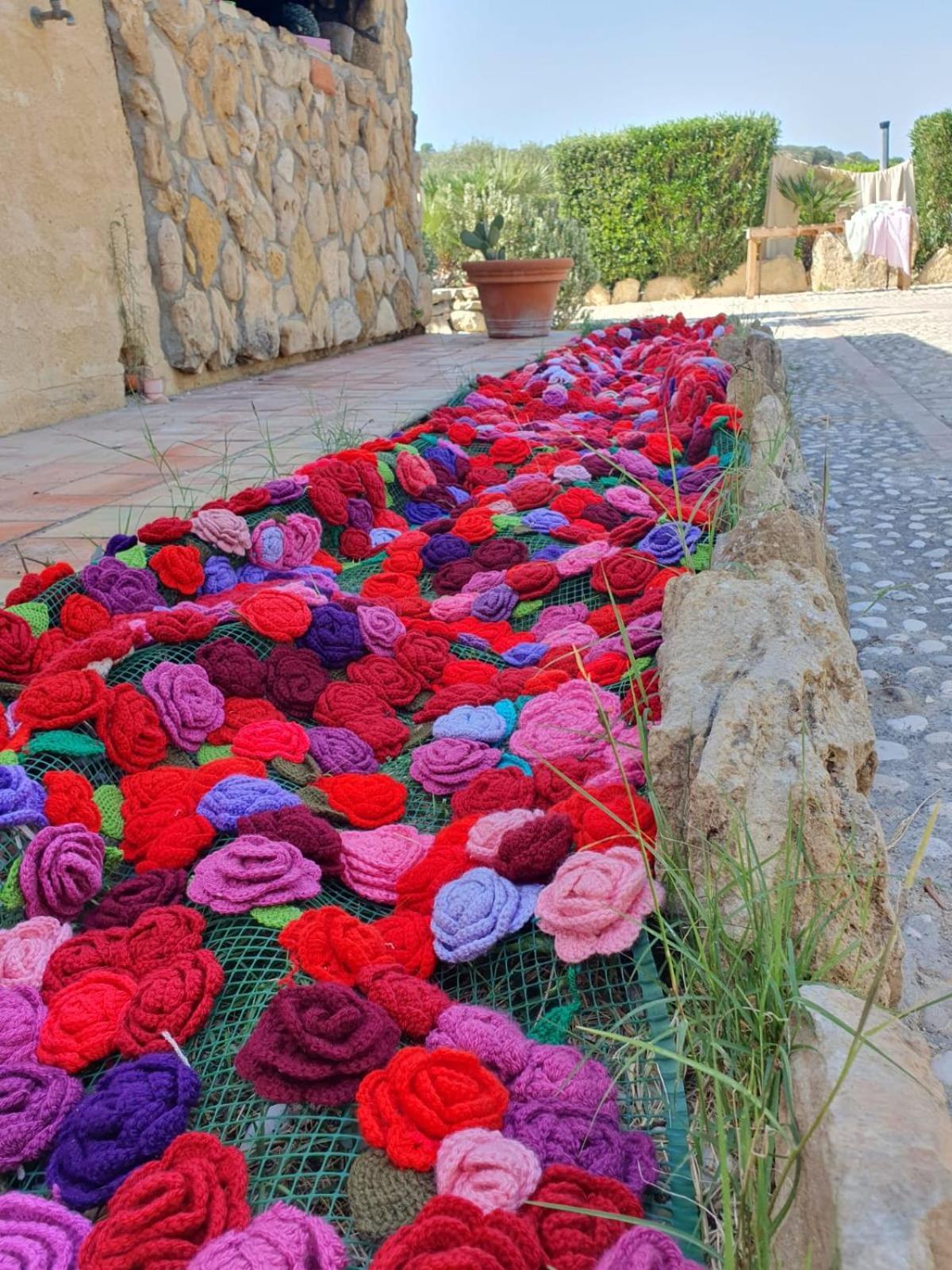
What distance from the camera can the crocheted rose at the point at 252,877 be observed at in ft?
3.79

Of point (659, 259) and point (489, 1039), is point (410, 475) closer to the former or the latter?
point (489, 1039)

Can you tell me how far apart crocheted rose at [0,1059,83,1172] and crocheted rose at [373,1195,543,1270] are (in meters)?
0.34

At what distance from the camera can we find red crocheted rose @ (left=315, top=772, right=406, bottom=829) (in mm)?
1380

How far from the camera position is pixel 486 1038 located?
37.0 inches

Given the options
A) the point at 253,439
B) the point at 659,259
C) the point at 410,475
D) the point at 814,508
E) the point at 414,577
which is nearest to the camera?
the point at 814,508

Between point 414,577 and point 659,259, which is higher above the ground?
point 659,259

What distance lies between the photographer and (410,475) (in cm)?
279

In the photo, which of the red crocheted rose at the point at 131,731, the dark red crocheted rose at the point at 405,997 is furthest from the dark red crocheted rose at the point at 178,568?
the dark red crocheted rose at the point at 405,997

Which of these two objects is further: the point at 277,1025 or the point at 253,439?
the point at 253,439

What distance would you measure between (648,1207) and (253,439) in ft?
9.02

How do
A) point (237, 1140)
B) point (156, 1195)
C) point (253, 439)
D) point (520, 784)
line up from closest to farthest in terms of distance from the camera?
point (156, 1195) → point (237, 1140) → point (520, 784) → point (253, 439)

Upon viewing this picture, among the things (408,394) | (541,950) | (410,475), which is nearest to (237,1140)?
(541,950)

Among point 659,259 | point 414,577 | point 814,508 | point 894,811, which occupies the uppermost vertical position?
point 659,259

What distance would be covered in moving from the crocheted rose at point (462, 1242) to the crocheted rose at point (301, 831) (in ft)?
1.71
